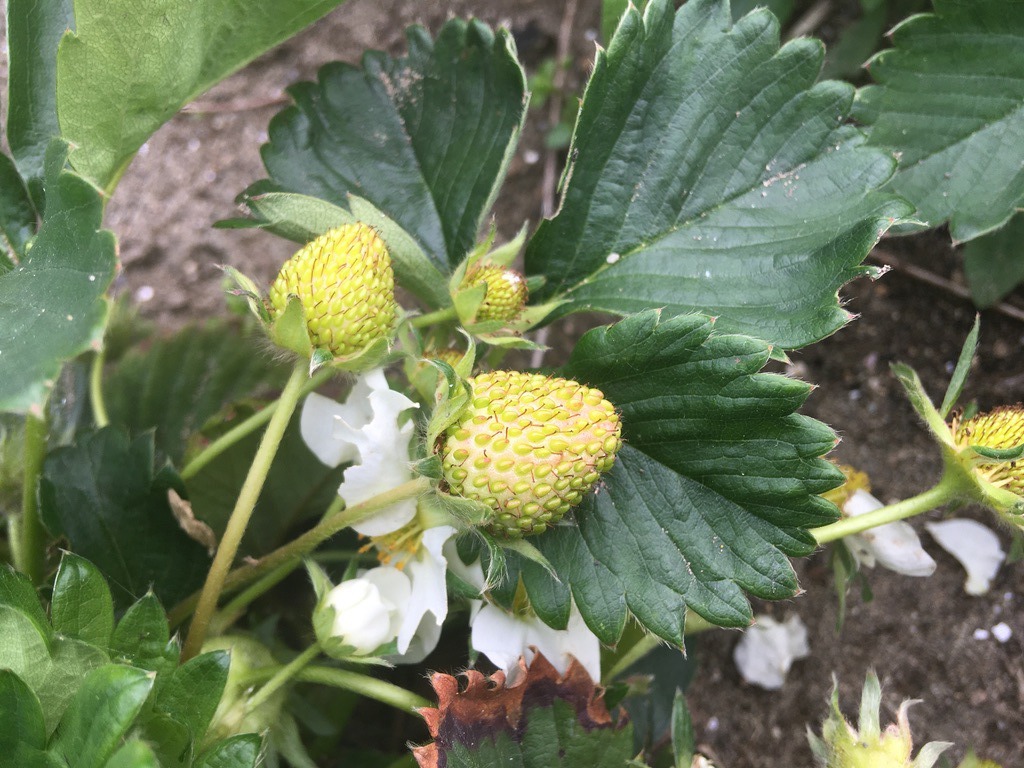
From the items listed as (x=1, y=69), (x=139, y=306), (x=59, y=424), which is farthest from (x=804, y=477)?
(x=1, y=69)

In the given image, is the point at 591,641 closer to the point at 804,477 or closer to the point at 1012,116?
the point at 804,477

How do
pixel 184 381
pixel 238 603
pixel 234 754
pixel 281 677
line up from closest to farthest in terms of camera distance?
pixel 234 754 → pixel 281 677 → pixel 238 603 → pixel 184 381

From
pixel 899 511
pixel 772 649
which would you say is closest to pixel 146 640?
pixel 899 511

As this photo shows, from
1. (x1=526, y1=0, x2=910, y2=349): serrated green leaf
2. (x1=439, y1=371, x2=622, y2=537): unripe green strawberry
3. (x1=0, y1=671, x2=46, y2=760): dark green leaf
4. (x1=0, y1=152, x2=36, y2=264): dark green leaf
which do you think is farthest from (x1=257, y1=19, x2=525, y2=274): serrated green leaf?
(x1=0, y1=671, x2=46, y2=760): dark green leaf

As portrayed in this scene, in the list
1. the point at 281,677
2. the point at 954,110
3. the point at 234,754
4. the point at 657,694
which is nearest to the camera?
the point at 234,754

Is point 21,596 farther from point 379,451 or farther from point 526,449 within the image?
point 526,449

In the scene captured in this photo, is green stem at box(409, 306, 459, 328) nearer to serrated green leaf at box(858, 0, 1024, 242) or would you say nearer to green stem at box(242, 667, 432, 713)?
green stem at box(242, 667, 432, 713)

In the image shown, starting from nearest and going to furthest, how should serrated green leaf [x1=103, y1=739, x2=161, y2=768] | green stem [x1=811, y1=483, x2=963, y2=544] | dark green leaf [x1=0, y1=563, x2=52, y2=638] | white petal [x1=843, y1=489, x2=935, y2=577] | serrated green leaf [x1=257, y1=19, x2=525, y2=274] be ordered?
serrated green leaf [x1=103, y1=739, x2=161, y2=768], dark green leaf [x1=0, y1=563, x2=52, y2=638], green stem [x1=811, y1=483, x2=963, y2=544], white petal [x1=843, y1=489, x2=935, y2=577], serrated green leaf [x1=257, y1=19, x2=525, y2=274]

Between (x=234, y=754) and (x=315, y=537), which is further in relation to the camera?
(x=315, y=537)
